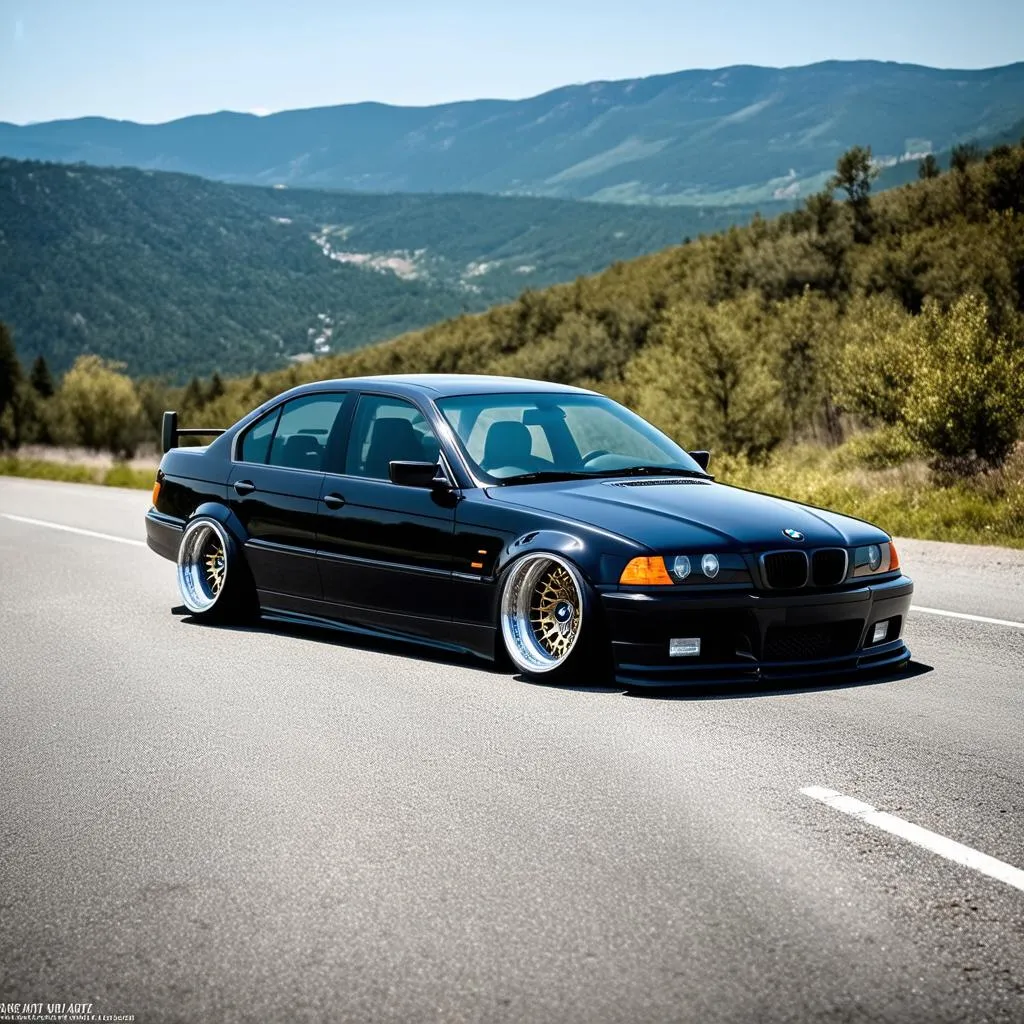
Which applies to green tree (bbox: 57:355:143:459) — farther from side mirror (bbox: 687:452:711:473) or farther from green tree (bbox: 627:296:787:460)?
side mirror (bbox: 687:452:711:473)

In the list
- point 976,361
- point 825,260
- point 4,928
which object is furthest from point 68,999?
point 825,260

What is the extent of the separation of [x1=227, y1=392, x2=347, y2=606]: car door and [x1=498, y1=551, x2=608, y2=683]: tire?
159 cm

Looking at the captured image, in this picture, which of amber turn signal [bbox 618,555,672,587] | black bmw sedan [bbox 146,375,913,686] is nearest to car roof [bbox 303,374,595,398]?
black bmw sedan [bbox 146,375,913,686]

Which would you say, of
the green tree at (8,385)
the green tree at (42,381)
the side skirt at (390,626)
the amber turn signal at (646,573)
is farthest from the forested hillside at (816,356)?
the green tree at (42,381)

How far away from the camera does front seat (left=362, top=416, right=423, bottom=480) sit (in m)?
8.05

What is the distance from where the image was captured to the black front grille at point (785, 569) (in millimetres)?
6711

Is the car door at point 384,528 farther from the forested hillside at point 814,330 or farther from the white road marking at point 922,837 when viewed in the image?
the forested hillside at point 814,330

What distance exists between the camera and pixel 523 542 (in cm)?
708

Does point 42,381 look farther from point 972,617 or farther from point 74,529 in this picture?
point 972,617

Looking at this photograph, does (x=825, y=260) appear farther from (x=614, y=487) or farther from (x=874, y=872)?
(x=874, y=872)

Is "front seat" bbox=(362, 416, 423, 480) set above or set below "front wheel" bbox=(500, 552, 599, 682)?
above

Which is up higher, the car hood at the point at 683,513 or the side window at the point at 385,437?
the side window at the point at 385,437

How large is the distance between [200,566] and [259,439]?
946mm

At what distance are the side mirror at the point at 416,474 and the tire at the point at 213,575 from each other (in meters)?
1.68
